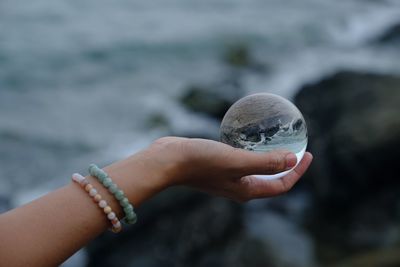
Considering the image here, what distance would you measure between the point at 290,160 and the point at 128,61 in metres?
11.6

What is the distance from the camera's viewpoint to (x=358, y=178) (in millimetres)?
6855

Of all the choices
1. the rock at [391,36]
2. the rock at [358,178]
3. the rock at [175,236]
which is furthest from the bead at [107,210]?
the rock at [391,36]

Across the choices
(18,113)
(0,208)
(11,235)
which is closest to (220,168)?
(11,235)

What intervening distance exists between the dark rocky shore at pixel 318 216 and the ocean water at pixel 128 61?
303 cm

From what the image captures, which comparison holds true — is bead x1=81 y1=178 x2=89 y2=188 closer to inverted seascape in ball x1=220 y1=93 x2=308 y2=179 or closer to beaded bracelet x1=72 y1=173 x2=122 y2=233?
beaded bracelet x1=72 y1=173 x2=122 y2=233

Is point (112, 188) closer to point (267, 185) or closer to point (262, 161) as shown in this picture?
point (262, 161)

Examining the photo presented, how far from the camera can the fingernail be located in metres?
2.50

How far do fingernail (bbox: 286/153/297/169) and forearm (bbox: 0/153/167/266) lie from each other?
62 cm

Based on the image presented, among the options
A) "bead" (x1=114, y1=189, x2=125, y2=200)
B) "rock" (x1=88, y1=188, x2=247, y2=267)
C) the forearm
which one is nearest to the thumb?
the forearm

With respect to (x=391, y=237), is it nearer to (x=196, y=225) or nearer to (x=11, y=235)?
(x=196, y=225)

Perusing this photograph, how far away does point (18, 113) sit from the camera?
37.3 ft

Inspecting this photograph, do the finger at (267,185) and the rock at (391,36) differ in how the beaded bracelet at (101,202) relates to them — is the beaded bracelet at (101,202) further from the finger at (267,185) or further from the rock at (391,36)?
the rock at (391,36)

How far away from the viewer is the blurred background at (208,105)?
20.6ft

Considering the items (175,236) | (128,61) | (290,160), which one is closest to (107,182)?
(290,160)
